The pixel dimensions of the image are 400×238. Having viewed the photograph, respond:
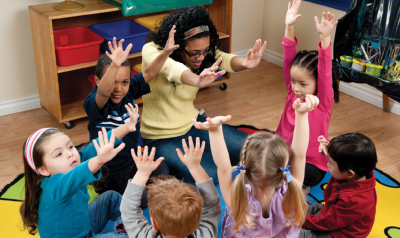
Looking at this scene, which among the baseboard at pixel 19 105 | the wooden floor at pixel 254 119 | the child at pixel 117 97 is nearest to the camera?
the child at pixel 117 97

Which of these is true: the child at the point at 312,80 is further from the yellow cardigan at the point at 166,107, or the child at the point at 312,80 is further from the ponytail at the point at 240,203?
the ponytail at the point at 240,203

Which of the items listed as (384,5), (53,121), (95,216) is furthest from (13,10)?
(384,5)

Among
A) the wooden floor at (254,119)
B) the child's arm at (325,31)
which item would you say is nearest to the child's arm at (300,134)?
the child's arm at (325,31)

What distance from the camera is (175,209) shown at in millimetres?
1058

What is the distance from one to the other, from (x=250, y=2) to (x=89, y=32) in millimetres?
1593

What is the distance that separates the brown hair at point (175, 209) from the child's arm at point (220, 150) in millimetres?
170

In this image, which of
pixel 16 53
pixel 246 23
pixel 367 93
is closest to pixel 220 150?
pixel 16 53

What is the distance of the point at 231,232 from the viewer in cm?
140

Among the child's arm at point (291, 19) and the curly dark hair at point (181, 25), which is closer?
the child's arm at point (291, 19)

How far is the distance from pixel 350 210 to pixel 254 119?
1394 millimetres

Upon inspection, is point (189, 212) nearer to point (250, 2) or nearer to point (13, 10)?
point (13, 10)

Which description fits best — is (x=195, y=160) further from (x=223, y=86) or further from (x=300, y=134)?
(x=223, y=86)

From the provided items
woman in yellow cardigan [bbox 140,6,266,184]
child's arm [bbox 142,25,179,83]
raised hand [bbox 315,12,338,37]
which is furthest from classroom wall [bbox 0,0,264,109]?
raised hand [bbox 315,12,338,37]

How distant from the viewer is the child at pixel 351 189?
56.7 inches
